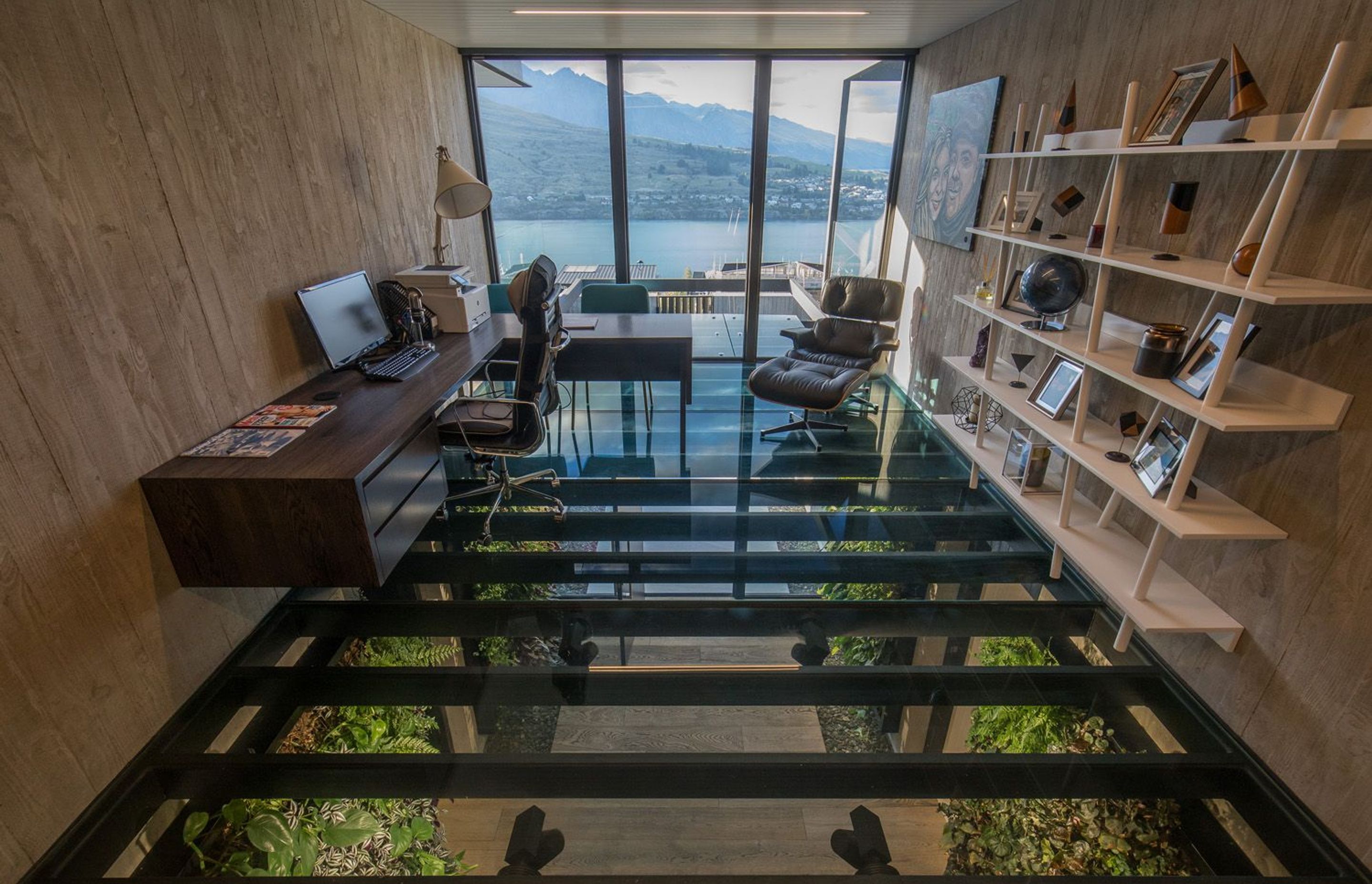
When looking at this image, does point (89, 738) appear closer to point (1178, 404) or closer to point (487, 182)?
point (1178, 404)

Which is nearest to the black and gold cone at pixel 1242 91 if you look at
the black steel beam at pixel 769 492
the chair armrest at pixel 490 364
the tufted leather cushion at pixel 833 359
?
the black steel beam at pixel 769 492

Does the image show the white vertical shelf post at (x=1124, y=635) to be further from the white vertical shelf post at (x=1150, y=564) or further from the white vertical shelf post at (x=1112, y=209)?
the white vertical shelf post at (x=1112, y=209)

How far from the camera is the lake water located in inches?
219

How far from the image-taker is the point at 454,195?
376 cm

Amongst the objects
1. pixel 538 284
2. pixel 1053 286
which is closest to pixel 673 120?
pixel 538 284

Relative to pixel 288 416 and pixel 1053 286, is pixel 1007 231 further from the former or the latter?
pixel 288 416

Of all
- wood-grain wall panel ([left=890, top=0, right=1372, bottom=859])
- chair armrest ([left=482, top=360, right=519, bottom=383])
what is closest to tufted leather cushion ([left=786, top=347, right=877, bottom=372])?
wood-grain wall panel ([left=890, top=0, right=1372, bottom=859])

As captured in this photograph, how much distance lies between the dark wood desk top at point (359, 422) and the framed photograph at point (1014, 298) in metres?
2.63

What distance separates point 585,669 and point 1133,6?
3.36 metres

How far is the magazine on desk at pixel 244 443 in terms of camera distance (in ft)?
6.66

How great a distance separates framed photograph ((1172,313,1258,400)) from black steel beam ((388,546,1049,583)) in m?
1.21

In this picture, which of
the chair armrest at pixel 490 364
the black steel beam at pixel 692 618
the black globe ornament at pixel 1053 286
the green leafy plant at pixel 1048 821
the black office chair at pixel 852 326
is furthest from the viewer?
the black office chair at pixel 852 326

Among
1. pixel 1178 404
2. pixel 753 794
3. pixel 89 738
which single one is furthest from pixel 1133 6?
pixel 89 738

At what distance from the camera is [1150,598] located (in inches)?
79.8
